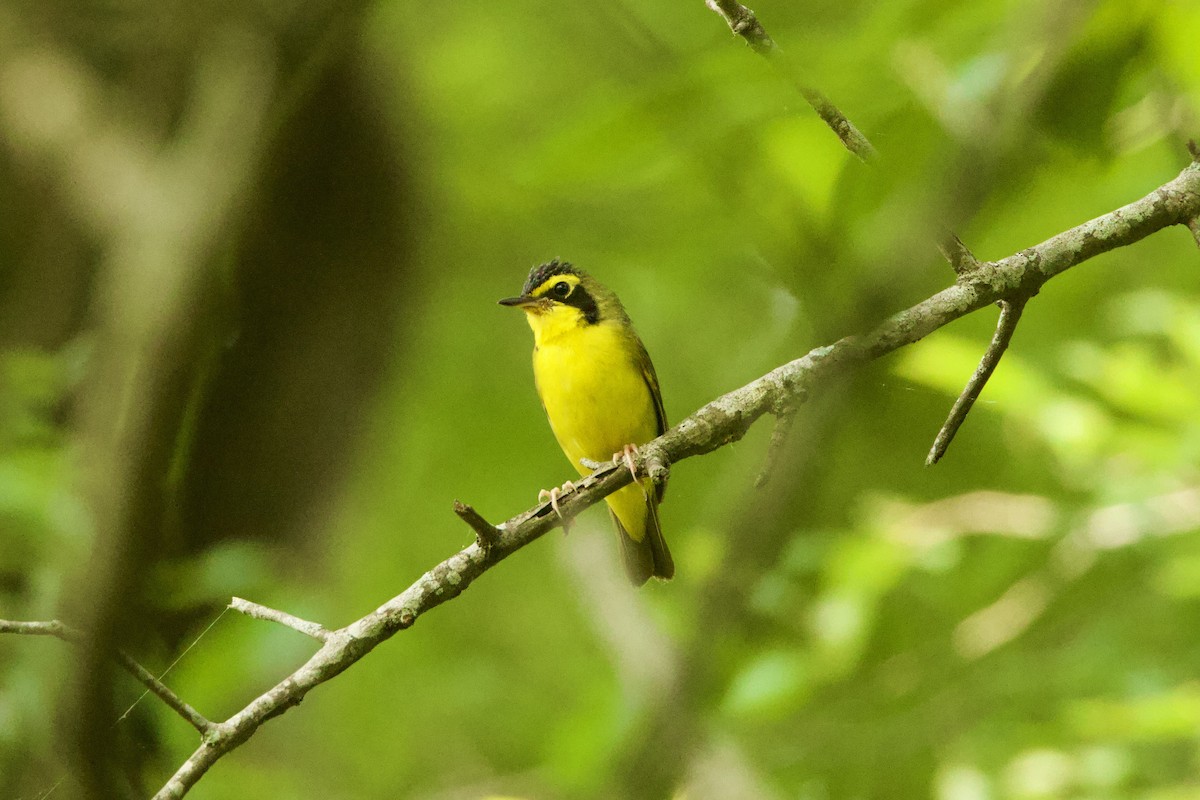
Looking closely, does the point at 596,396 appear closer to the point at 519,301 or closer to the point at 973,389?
the point at 519,301

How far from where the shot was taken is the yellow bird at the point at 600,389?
5.24 meters

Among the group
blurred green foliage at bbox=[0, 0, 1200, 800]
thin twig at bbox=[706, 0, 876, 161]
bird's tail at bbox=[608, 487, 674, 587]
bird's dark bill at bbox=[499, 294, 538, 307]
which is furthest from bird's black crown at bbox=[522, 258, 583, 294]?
thin twig at bbox=[706, 0, 876, 161]

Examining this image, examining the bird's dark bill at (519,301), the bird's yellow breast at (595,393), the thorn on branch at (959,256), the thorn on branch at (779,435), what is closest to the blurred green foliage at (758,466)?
the thorn on branch at (779,435)

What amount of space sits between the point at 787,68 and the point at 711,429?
872mm

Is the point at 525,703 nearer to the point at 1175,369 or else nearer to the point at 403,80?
the point at 403,80

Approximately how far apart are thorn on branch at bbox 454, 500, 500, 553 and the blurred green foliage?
50 cm

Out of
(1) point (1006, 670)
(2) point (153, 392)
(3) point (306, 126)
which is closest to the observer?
(2) point (153, 392)

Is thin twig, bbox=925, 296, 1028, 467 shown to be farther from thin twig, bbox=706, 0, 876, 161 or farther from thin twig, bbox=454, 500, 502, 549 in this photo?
thin twig, bbox=454, 500, 502, 549

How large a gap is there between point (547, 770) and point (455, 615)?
14.9 ft

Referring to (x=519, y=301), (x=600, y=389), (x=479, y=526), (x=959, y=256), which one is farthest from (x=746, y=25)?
(x=519, y=301)

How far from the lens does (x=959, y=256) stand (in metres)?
2.72

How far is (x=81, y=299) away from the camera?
22.7 ft

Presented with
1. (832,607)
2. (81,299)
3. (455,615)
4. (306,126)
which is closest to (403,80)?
(306,126)

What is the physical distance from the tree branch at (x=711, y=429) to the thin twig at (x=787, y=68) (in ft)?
1.33
